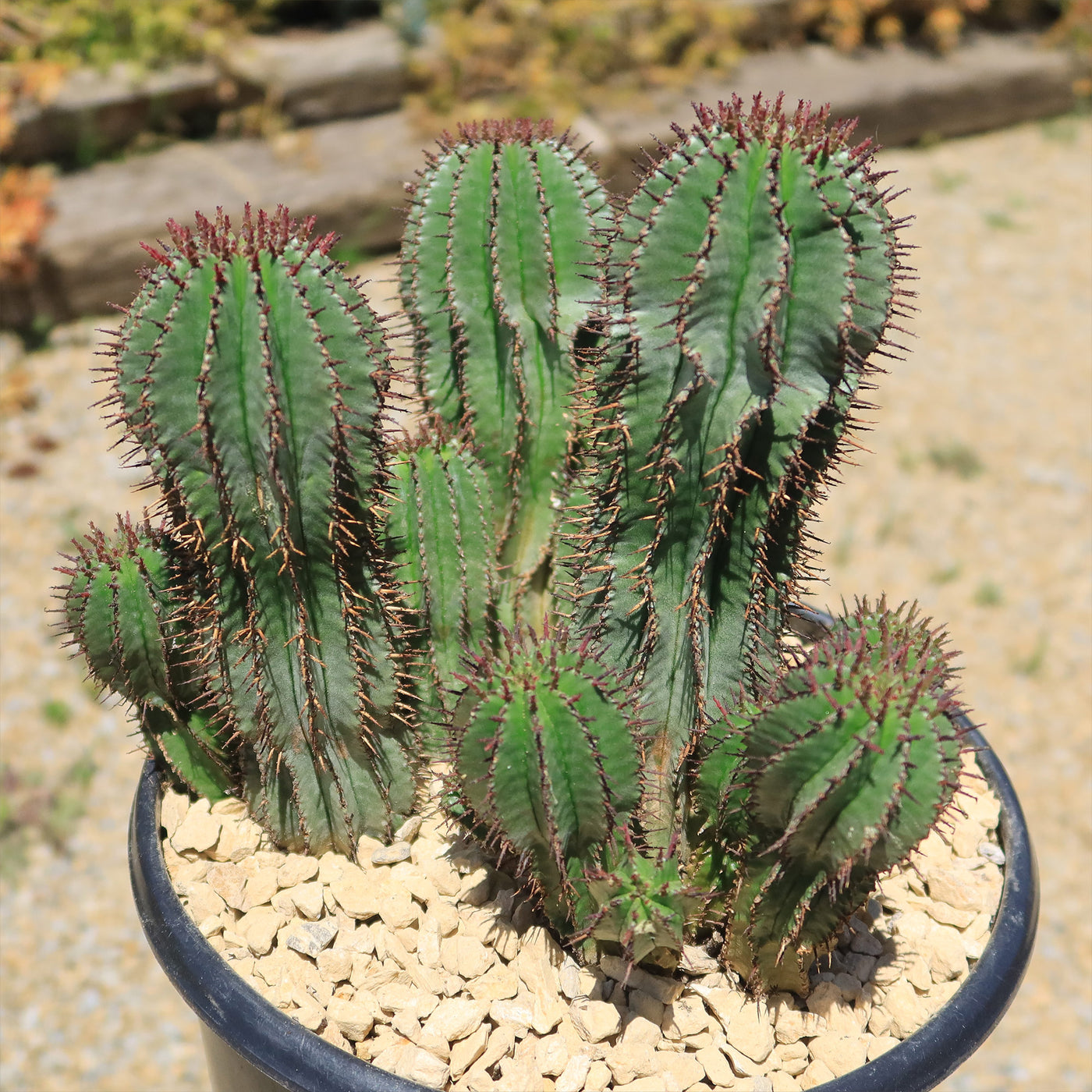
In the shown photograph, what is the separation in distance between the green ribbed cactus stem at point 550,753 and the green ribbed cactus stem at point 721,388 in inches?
4.3

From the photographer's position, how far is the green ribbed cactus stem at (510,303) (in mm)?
1636

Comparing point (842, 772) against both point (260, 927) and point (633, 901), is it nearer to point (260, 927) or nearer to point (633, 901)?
point (633, 901)

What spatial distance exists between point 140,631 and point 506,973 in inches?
26.4

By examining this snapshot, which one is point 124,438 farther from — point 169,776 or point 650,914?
point 650,914

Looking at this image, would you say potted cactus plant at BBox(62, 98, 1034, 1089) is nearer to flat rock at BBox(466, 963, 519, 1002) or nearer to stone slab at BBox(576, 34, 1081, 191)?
flat rock at BBox(466, 963, 519, 1002)

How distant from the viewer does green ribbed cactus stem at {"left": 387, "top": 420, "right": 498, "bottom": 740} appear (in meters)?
1.64

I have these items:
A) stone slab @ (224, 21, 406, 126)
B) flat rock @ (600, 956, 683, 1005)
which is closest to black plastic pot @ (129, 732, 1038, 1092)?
flat rock @ (600, 956, 683, 1005)

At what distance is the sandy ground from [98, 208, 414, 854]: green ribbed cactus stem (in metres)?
1.46

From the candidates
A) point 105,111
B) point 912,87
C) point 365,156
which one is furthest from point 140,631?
point 912,87

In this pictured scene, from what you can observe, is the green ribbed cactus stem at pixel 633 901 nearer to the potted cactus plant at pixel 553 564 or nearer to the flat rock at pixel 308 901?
the potted cactus plant at pixel 553 564

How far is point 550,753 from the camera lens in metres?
1.31

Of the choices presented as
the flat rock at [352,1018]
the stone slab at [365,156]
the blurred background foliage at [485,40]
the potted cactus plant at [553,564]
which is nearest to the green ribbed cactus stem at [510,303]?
the potted cactus plant at [553,564]

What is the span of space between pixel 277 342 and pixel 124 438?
0.79 ft

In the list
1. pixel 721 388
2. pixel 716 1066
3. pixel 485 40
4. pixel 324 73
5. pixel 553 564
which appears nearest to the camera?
pixel 721 388
